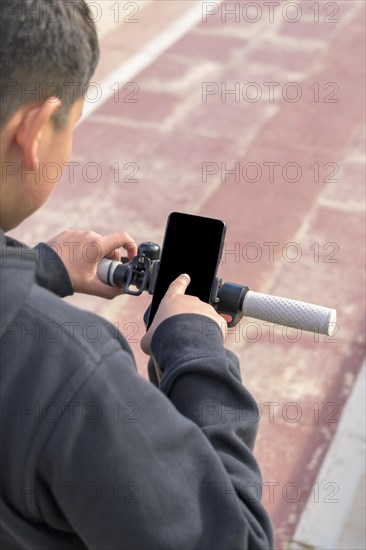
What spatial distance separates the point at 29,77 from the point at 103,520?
0.64 meters

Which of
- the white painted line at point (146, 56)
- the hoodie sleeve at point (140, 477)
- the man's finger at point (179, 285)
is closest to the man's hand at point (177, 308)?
the man's finger at point (179, 285)

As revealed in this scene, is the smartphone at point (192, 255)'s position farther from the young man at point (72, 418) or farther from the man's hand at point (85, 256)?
the young man at point (72, 418)

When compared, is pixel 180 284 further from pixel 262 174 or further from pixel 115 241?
pixel 262 174

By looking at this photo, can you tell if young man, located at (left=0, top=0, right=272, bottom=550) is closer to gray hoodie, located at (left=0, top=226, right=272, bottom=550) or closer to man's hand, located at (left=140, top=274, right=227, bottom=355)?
gray hoodie, located at (left=0, top=226, right=272, bottom=550)

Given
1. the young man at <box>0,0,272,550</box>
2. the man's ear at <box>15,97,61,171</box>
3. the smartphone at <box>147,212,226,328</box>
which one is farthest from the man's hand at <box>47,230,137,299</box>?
the man's ear at <box>15,97,61,171</box>

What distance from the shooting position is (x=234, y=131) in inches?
262

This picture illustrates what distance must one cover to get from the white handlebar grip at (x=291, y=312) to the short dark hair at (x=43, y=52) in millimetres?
589

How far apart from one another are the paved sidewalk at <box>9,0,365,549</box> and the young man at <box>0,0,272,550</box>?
223cm

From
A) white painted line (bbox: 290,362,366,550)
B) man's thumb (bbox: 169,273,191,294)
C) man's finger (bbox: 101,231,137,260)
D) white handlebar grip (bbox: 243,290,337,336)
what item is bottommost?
white painted line (bbox: 290,362,366,550)

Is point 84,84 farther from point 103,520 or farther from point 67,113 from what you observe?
point 103,520

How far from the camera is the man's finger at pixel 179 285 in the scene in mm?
1619

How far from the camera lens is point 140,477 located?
1208 millimetres

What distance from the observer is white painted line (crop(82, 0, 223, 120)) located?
7.21 metres

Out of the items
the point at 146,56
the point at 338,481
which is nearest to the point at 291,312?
the point at 338,481
